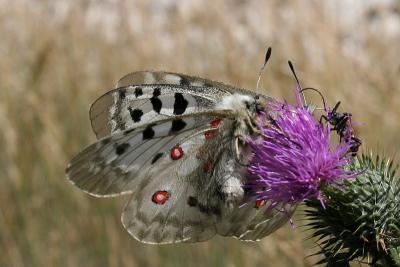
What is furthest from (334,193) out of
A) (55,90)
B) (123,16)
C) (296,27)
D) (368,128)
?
(123,16)

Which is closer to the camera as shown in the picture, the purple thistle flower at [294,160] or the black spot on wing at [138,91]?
the purple thistle flower at [294,160]

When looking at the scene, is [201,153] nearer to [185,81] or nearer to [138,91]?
[185,81]

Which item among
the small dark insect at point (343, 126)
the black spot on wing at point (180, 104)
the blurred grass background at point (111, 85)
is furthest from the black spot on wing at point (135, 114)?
the blurred grass background at point (111, 85)

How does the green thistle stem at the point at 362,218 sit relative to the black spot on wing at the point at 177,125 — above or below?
below

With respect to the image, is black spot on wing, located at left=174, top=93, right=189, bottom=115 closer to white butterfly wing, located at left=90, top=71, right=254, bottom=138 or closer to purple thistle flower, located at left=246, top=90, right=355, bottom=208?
white butterfly wing, located at left=90, top=71, right=254, bottom=138

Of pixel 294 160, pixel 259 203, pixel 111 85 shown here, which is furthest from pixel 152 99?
pixel 111 85

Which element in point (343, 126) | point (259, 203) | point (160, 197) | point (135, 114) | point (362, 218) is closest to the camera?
point (362, 218)

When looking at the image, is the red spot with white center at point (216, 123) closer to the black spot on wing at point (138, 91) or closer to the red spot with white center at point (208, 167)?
the red spot with white center at point (208, 167)
